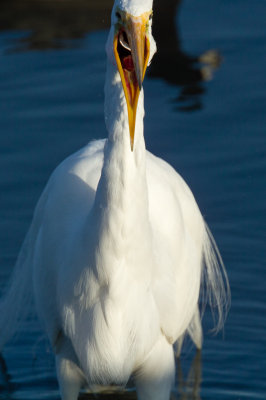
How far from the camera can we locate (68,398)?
373cm

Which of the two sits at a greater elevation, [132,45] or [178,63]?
[132,45]

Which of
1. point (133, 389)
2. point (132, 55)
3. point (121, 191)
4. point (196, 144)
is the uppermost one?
point (132, 55)

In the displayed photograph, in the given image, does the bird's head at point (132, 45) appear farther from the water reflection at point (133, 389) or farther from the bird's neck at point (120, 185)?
the water reflection at point (133, 389)

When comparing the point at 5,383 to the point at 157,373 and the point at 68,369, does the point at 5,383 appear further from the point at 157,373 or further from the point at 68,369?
the point at 157,373

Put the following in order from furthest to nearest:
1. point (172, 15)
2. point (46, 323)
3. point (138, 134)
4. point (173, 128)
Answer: point (172, 15), point (173, 128), point (46, 323), point (138, 134)

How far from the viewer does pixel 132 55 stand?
8.55 feet

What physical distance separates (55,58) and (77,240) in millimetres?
4074

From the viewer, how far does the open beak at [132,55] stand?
2605mm

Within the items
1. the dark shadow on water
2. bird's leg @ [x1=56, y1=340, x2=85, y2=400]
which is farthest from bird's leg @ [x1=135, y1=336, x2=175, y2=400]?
the dark shadow on water

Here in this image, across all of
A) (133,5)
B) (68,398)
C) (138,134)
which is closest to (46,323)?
(68,398)

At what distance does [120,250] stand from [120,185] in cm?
28

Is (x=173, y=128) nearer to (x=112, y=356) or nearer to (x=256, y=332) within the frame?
(x=256, y=332)

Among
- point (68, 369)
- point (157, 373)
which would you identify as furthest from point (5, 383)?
point (157, 373)

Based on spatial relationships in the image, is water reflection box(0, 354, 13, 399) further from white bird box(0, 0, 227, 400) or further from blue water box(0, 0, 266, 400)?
white bird box(0, 0, 227, 400)
